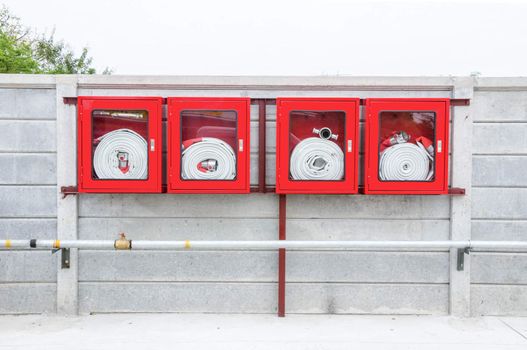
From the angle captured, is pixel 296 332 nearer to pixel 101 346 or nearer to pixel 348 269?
pixel 348 269

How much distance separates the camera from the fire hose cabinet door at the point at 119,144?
397cm

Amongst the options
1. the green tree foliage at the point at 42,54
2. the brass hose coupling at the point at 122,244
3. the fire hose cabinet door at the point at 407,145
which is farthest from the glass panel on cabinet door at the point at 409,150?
the green tree foliage at the point at 42,54

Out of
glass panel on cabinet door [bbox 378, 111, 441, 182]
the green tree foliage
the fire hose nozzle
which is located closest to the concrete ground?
glass panel on cabinet door [bbox 378, 111, 441, 182]

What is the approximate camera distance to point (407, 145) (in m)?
4.10

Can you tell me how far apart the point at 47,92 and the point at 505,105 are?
4.52 meters

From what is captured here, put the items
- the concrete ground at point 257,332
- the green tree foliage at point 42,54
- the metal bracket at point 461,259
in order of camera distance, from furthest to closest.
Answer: the green tree foliage at point 42,54 → the metal bracket at point 461,259 → the concrete ground at point 257,332

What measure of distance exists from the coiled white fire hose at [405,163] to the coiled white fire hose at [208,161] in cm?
144

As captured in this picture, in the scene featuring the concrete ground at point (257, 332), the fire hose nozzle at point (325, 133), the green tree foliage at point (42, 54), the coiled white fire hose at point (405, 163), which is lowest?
the concrete ground at point (257, 332)

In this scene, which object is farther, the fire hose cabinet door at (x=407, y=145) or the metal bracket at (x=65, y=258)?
the metal bracket at (x=65, y=258)

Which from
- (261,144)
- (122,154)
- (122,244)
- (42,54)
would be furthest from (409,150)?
(42,54)

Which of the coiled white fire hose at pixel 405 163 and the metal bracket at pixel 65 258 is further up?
the coiled white fire hose at pixel 405 163

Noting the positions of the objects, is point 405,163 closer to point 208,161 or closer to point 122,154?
point 208,161

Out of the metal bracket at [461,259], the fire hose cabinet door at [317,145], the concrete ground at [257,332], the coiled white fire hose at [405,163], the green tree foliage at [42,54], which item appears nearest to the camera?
the concrete ground at [257,332]

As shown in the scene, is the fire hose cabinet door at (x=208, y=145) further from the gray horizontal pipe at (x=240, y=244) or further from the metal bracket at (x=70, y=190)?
the metal bracket at (x=70, y=190)
